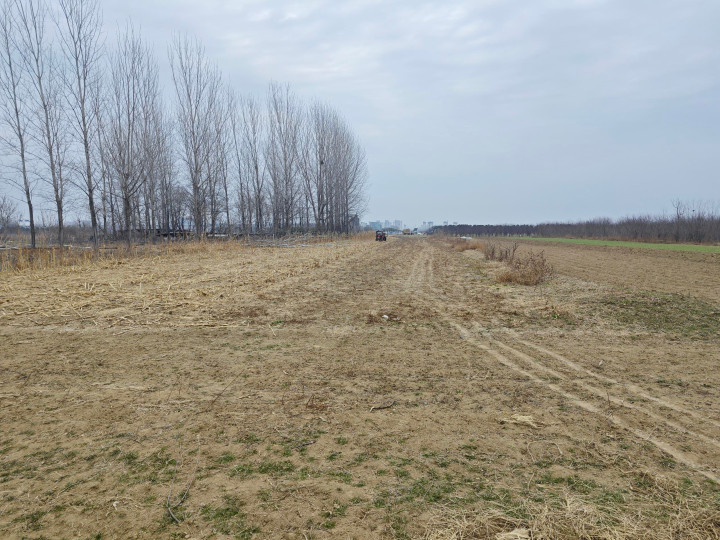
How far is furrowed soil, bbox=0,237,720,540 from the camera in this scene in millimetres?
2420

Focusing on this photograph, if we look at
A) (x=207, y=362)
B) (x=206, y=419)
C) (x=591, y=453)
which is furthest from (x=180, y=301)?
(x=591, y=453)

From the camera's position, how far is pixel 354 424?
362 centimetres

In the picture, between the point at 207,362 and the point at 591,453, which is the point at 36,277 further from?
the point at 591,453

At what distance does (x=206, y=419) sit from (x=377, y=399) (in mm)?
1650

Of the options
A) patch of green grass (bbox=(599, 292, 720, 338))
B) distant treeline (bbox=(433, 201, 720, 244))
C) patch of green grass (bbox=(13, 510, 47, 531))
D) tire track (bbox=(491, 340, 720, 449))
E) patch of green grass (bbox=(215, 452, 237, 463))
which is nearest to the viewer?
patch of green grass (bbox=(13, 510, 47, 531))

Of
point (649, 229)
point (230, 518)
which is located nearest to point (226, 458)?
point (230, 518)

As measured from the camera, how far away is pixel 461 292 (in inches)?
443

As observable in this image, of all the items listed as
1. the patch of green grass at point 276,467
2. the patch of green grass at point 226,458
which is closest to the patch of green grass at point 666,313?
the patch of green grass at point 276,467

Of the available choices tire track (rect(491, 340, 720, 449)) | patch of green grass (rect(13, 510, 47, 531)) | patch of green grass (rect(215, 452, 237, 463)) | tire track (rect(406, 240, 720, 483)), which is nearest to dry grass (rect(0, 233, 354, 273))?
patch of green grass (rect(13, 510, 47, 531))

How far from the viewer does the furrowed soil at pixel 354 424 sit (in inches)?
95.3

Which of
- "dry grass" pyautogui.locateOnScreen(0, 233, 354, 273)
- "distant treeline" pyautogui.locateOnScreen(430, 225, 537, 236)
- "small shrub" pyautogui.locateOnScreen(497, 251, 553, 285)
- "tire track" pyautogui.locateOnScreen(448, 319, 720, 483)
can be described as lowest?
"tire track" pyautogui.locateOnScreen(448, 319, 720, 483)

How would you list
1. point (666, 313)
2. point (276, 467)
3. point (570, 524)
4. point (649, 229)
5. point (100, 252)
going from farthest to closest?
point (649, 229) < point (100, 252) < point (666, 313) < point (276, 467) < point (570, 524)

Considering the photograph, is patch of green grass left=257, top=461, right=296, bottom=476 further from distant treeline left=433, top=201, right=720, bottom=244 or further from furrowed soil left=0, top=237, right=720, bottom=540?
distant treeline left=433, top=201, right=720, bottom=244

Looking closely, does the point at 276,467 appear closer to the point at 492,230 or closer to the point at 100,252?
the point at 100,252
